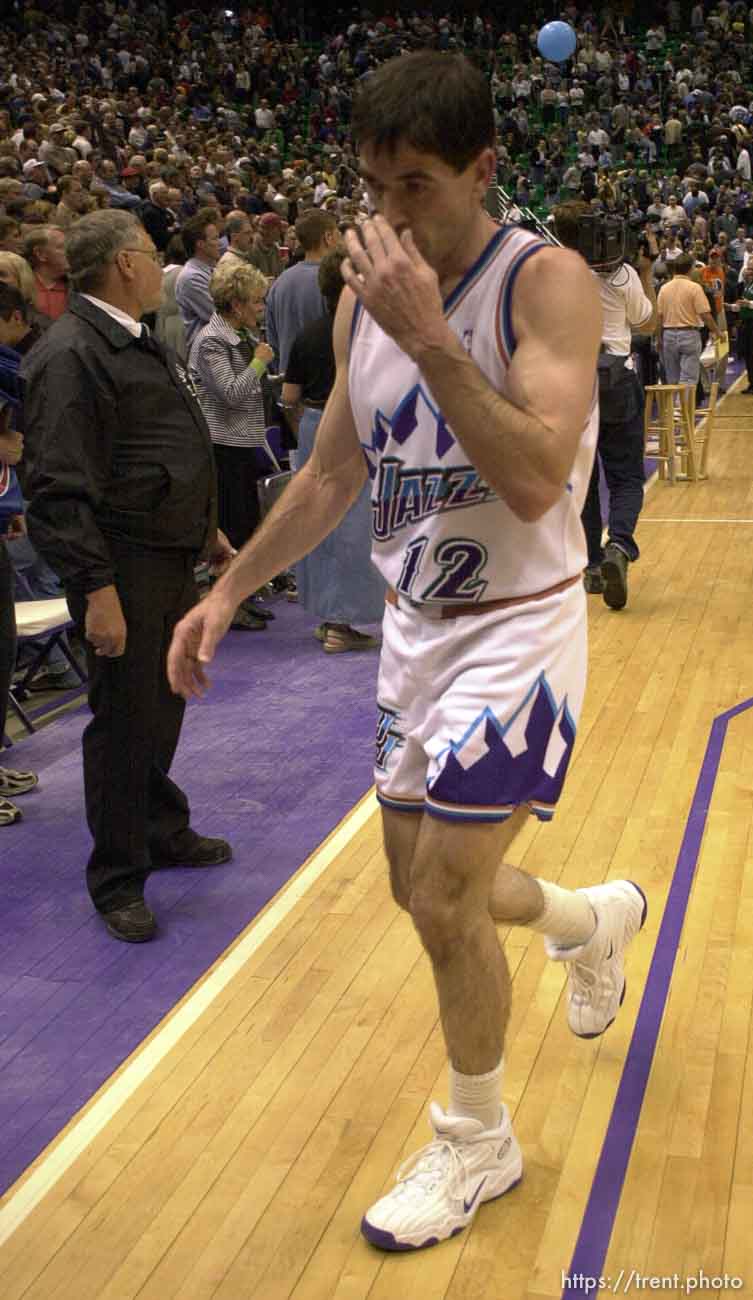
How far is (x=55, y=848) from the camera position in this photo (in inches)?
175

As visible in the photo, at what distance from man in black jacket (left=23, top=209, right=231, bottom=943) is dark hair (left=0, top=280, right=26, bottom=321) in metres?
1.26

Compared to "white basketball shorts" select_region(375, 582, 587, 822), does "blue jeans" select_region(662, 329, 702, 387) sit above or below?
below

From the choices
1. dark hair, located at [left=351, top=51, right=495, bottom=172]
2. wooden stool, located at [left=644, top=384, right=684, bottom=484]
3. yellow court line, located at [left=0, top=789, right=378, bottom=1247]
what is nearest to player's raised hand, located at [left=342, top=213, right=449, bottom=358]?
dark hair, located at [left=351, top=51, right=495, bottom=172]

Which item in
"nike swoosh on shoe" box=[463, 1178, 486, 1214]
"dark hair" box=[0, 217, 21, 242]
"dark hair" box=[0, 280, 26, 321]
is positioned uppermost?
"dark hair" box=[0, 280, 26, 321]

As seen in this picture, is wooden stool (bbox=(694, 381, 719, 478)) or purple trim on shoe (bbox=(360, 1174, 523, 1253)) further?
wooden stool (bbox=(694, 381, 719, 478))

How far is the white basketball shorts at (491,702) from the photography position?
2301 mm

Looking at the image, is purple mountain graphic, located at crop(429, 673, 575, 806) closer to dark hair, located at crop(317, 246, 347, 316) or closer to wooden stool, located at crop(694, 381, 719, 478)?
dark hair, located at crop(317, 246, 347, 316)

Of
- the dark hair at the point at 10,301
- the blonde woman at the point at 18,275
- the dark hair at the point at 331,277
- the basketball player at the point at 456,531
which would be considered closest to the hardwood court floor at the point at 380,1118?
the basketball player at the point at 456,531

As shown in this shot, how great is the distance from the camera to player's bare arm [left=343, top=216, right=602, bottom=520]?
1940 millimetres

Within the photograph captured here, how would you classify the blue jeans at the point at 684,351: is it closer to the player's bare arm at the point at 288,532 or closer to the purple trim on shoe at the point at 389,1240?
the player's bare arm at the point at 288,532

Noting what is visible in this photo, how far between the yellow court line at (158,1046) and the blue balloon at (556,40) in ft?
77.7

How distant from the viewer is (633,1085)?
9.88 ft

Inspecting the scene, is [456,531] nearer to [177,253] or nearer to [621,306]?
[621,306]

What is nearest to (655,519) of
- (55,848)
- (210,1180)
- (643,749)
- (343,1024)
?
(643,749)
